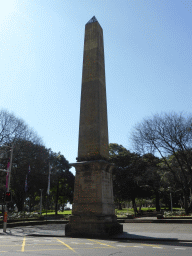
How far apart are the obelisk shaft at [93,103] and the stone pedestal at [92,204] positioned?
859 mm

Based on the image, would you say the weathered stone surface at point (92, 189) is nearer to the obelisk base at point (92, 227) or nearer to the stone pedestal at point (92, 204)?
the stone pedestal at point (92, 204)

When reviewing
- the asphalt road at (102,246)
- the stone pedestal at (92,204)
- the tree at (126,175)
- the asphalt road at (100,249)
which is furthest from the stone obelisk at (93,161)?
the tree at (126,175)

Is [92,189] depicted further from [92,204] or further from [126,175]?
[126,175]

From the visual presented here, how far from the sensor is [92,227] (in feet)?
44.8

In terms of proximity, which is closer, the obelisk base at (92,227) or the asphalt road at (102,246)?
the asphalt road at (102,246)

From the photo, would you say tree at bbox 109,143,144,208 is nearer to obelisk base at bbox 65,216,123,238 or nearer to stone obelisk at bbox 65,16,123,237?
stone obelisk at bbox 65,16,123,237

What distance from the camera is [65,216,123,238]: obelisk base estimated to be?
44.1 feet

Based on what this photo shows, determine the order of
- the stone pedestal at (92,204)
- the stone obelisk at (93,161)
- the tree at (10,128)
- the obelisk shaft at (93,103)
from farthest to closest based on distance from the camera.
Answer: the tree at (10,128)
the obelisk shaft at (93,103)
the stone obelisk at (93,161)
the stone pedestal at (92,204)

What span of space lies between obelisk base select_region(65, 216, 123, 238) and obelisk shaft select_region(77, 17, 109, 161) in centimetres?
366

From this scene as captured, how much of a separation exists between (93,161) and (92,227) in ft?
12.5

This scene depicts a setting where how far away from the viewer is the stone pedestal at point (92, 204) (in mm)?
13648

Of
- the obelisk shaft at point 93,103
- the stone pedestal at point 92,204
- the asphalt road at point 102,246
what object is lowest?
the asphalt road at point 102,246

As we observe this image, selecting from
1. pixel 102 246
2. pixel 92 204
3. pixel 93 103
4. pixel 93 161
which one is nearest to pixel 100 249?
pixel 102 246

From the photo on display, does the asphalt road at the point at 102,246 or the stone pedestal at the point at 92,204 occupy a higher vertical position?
the stone pedestal at the point at 92,204
